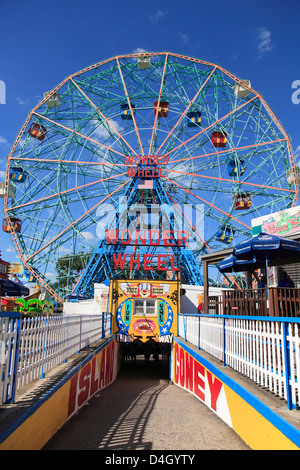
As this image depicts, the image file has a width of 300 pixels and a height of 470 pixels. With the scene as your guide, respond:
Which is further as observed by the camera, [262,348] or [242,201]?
[242,201]

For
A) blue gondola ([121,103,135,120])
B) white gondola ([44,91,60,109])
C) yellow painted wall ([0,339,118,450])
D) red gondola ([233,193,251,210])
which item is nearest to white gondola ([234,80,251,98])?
red gondola ([233,193,251,210])

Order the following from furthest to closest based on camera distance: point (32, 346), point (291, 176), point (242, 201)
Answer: point (242, 201), point (291, 176), point (32, 346)

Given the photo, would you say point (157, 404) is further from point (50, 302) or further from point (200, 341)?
point (50, 302)

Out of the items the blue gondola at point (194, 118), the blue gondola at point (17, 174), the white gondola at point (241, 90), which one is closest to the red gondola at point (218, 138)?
the blue gondola at point (194, 118)

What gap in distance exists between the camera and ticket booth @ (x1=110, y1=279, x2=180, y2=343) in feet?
48.2

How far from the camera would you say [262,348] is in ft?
12.7

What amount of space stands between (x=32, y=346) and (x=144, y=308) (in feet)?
36.7

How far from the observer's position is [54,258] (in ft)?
81.8

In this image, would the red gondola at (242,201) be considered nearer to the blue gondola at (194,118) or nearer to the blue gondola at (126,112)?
the blue gondola at (194,118)

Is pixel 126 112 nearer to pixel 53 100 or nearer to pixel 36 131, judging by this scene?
pixel 53 100

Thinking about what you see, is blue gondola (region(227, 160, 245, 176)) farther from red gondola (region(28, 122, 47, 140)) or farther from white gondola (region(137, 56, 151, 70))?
red gondola (region(28, 122, 47, 140))

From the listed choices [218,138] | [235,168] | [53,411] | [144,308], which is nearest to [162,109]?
[218,138]

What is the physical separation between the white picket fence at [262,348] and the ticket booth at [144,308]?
312 inches
